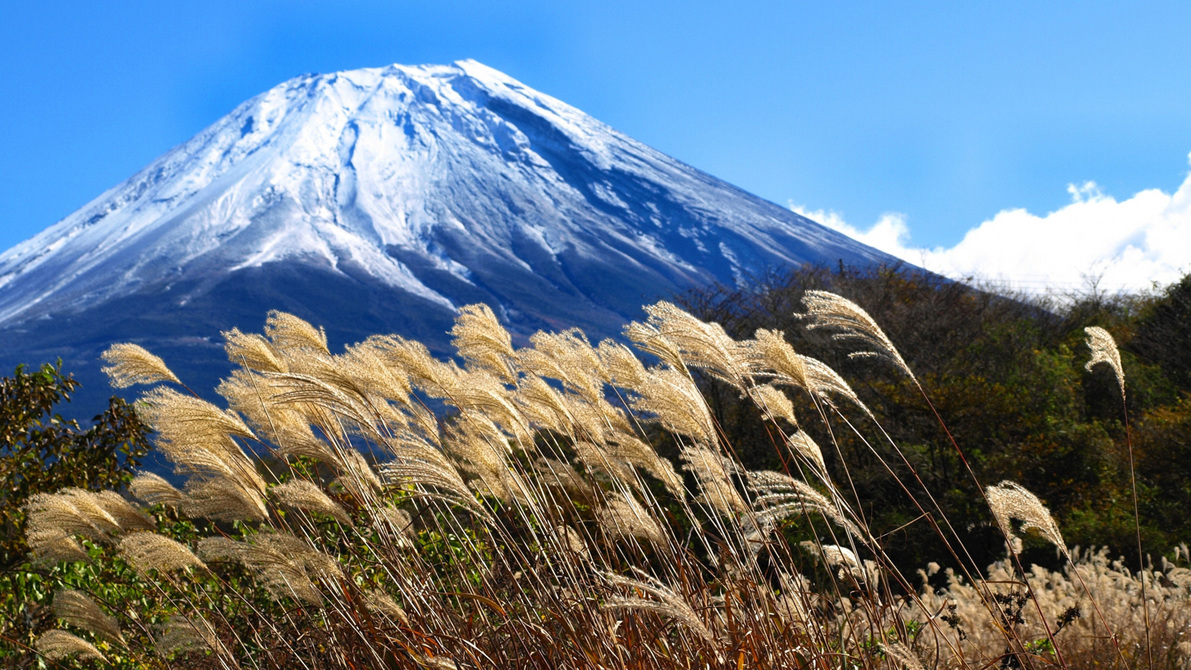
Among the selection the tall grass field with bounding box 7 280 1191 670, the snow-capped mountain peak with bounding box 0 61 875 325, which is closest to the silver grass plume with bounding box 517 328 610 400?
the tall grass field with bounding box 7 280 1191 670

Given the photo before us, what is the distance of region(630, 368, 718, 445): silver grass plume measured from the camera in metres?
2.30

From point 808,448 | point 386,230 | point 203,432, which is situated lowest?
point 386,230

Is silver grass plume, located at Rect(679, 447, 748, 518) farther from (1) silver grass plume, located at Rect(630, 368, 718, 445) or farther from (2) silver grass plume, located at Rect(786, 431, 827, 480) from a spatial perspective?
(2) silver grass plume, located at Rect(786, 431, 827, 480)

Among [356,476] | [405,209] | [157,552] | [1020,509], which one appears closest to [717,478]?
[1020,509]

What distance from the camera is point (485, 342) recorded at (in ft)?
9.72

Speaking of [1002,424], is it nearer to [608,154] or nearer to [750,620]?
[750,620]

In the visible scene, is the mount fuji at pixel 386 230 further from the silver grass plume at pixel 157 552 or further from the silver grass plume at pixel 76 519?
the silver grass plume at pixel 157 552

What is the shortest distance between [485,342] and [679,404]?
964 mm

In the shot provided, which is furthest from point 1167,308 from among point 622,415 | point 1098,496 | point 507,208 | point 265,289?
point 507,208

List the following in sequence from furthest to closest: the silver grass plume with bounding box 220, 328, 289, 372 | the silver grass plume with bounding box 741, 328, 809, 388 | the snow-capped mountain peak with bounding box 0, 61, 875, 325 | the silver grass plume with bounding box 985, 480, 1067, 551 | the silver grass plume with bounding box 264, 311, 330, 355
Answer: the snow-capped mountain peak with bounding box 0, 61, 875, 325, the silver grass plume with bounding box 264, 311, 330, 355, the silver grass plume with bounding box 220, 328, 289, 372, the silver grass plume with bounding box 741, 328, 809, 388, the silver grass plume with bounding box 985, 480, 1067, 551

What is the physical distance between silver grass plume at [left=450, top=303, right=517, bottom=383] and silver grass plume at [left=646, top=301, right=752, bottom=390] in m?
0.74

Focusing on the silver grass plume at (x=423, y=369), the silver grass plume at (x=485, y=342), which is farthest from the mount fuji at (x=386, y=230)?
the silver grass plume at (x=423, y=369)

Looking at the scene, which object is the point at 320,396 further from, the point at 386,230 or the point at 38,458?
the point at 386,230

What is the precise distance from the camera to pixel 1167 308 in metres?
15.5
